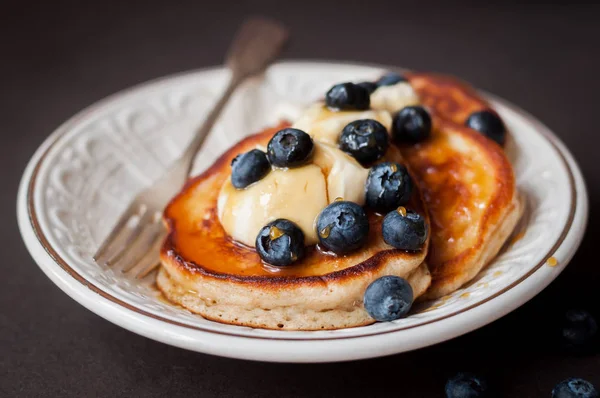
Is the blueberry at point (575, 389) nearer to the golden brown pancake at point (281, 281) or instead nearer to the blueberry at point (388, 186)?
the golden brown pancake at point (281, 281)

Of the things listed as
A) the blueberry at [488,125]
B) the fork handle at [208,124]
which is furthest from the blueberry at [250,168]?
the blueberry at [488,125]

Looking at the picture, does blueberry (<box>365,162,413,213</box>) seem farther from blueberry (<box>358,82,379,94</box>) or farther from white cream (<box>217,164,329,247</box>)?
blueberry (<box>358,82,379,94</box>)

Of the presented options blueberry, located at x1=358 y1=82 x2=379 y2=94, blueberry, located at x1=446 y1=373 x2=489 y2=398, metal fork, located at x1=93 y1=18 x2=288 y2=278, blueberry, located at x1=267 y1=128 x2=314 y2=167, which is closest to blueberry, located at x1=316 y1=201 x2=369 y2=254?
blueberry, located at x1=267 y1=128 x2=314 y2=167

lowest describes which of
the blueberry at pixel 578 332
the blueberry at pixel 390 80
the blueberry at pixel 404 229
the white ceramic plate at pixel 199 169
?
the blueberry at pixel 578 332

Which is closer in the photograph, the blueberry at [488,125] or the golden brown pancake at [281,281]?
the golden brown pancake at [281,281]

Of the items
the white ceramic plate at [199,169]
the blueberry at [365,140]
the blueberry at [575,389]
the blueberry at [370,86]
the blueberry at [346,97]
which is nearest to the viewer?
the white ceramic plate at [199,169]

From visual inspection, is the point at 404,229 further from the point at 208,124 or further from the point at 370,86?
the point at 208,124

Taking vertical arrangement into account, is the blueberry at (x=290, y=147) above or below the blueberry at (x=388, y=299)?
above
